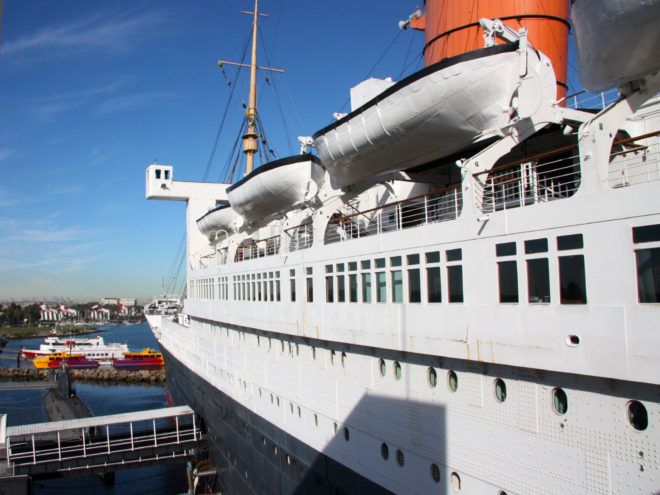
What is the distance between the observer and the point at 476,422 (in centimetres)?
774

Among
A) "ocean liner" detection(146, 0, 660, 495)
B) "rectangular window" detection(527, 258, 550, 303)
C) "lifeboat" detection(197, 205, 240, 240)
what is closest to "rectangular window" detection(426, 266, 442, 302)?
"ocean liner" detection(146, 0, 660, 495)

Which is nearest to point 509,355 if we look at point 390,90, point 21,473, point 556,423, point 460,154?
point 556,423

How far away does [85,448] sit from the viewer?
21.7 m

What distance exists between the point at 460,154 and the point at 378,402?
244 inches

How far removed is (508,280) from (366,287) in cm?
368

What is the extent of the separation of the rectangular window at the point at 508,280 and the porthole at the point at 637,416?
1.92 metres

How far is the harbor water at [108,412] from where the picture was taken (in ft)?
95.8

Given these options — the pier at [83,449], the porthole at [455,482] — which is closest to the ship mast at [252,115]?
the pier at [83,449]

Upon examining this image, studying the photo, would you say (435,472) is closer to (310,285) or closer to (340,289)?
(340,289)

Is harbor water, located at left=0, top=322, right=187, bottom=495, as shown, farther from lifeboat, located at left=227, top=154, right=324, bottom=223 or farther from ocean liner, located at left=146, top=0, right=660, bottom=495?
ocean liner, located at left=146, top=0, right=660, bottom=495

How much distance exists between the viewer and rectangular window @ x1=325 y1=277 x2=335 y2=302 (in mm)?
11685

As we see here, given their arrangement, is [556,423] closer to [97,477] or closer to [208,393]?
[208,393]

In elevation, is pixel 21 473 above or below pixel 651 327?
below

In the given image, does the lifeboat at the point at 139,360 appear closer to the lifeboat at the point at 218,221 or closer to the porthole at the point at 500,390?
the lifeboat at the point at 218,221
